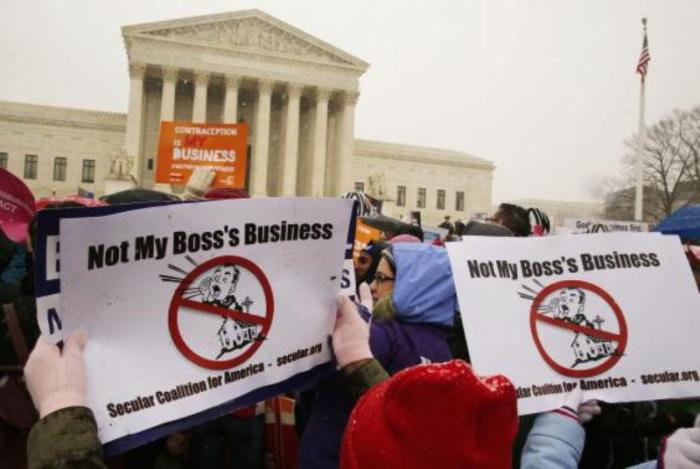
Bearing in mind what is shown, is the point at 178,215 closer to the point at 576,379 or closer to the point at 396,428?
the point at 396,428

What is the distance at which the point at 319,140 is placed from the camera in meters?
41.5

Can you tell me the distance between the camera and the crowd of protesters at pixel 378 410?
3.74 ft

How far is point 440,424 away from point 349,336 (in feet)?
2.42

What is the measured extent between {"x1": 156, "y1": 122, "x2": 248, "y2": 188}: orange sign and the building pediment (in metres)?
33.3

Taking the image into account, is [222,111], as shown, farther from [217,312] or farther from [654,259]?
[217,312]

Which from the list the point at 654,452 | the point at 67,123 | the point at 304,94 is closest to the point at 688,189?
the point at 304,94

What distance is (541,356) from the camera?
208cm

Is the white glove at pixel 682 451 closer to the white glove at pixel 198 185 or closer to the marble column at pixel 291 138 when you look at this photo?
the white glove at pixel 198 185

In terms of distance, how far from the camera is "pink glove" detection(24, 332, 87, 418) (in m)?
1.29

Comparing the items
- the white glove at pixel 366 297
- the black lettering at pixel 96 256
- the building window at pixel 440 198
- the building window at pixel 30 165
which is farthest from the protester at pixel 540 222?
the building window at pixel 440 198

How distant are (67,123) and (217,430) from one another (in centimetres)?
4303

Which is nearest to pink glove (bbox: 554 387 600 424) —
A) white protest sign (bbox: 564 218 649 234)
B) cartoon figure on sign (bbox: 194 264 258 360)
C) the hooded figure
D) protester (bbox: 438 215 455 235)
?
the hooded figure

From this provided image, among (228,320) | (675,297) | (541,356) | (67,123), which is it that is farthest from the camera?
(67,123)

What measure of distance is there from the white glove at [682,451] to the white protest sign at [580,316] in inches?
21.3
